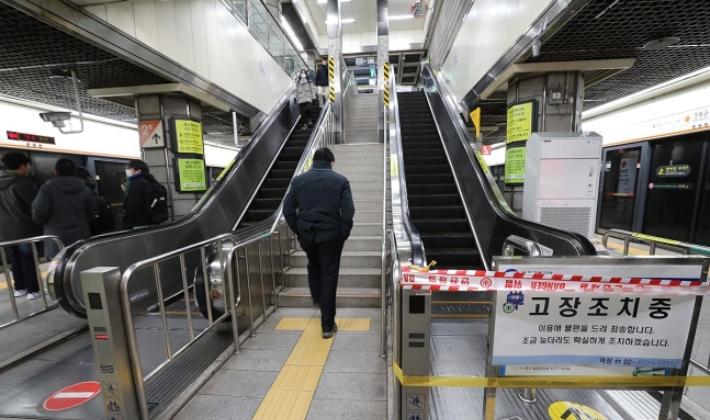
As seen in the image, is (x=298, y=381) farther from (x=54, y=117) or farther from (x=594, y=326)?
(x=54, y=117)

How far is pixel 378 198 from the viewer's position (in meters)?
5.16

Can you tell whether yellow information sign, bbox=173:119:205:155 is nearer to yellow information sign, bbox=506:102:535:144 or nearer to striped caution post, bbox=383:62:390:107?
striped caution post, bbox=383:62:390:107

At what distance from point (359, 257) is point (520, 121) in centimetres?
302

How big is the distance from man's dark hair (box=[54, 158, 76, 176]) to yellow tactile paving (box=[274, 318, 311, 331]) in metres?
2.95


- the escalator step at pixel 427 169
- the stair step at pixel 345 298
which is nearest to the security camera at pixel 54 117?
the stair step at pixel 345 298

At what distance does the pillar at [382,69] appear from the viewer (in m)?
7.80

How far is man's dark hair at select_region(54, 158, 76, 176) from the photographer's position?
10.8 ft

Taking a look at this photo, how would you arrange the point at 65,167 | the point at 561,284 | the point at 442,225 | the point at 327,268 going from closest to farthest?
the point at 561,284, the point at 327,268, the point at 65,167, the point at 442,225

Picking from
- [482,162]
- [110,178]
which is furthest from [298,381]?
[110,178]

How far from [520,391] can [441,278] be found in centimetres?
130

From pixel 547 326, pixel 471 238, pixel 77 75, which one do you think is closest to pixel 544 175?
pixel 471 238

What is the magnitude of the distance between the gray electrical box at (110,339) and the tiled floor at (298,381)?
380 mm

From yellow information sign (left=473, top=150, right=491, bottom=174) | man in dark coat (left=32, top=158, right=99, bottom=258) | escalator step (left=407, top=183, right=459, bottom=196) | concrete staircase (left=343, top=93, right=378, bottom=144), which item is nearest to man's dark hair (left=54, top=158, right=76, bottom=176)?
man in dark coat (left=32, top=158, right=99, bottom=258)

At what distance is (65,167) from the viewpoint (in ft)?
10.9
